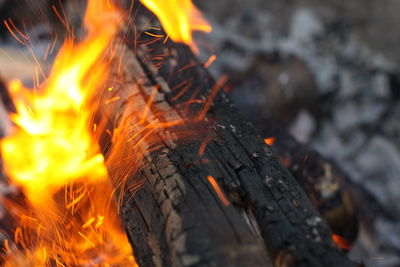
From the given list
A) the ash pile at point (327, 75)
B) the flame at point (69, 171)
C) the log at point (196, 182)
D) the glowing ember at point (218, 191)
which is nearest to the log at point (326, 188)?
the ash pile at point (327, 75)

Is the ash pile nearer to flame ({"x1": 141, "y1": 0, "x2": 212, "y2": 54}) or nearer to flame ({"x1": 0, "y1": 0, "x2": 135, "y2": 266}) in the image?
flame ({"x1": 141, "y1": 0, "x2": 212, "y2": 54})

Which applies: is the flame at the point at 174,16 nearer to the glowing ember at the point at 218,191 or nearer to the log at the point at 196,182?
the log at the point at 196,182

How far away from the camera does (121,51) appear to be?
70.7 inches

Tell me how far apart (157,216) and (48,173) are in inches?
Result: 32.8

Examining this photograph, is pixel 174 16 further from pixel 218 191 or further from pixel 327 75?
Result: pixel 327 75

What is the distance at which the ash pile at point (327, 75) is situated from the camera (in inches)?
109

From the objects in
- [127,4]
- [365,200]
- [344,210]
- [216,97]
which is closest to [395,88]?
[365,200]

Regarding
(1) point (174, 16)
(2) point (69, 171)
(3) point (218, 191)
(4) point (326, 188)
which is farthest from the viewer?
(4) point (326, 188)

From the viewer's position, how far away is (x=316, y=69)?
302 cm

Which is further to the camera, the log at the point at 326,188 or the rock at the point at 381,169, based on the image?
the rock at the point at 381,169

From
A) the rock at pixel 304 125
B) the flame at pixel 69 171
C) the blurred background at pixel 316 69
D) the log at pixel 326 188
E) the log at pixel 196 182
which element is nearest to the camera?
the log at pixel 196 182

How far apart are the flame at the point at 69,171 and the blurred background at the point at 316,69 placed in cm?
48

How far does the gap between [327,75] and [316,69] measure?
4.0 inches

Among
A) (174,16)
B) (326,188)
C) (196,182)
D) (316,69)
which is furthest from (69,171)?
(316,69)
